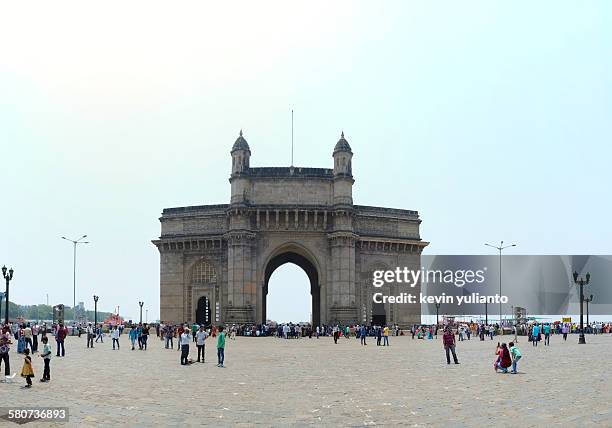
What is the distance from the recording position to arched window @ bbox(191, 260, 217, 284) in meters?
70.6

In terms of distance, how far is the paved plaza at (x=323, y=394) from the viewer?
14.1 meters

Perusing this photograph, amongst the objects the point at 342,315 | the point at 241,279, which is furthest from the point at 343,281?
the point at 241,279

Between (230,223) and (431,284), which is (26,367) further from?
(431,284)

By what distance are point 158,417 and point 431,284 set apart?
66330mm

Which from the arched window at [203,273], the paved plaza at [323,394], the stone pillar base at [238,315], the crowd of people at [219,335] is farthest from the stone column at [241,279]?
the paved plaza at [323,394]

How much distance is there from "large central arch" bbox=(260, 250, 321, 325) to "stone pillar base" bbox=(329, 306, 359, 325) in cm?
508

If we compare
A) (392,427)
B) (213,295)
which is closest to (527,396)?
(392,427)

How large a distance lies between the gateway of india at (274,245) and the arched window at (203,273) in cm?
9

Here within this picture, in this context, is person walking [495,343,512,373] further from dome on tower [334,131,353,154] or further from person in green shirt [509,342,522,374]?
dome on tower [334,131,353,154]

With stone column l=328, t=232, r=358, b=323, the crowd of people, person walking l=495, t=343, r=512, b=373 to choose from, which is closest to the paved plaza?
person walking l=495, t=343, r=512, b=373

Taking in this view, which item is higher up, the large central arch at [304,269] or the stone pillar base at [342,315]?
the large central arch at [304,269]

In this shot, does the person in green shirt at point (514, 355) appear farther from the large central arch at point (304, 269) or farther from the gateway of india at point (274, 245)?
the large central arch at point (304, 269)

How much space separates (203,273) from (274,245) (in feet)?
27.4

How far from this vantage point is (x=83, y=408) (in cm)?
1538
